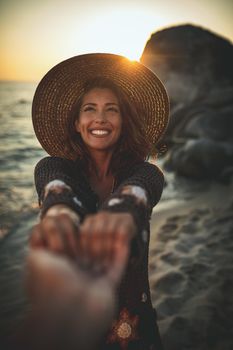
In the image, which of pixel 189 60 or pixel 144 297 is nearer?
pixel 144 297

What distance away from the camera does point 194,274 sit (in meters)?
3.70

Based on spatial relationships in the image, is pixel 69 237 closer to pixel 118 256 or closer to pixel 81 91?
pixel 118 256

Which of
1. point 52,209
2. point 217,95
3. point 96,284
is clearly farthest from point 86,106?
point 217,95

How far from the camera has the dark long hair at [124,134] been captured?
7.14 feet

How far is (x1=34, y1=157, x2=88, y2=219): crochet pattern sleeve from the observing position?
49.4 inches

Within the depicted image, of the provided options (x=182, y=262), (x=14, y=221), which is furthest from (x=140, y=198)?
(x=14, y=221)

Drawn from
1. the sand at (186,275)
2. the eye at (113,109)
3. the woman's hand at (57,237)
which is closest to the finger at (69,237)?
the woman's hand at (57,237)

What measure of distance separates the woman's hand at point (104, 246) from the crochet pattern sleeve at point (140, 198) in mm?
218

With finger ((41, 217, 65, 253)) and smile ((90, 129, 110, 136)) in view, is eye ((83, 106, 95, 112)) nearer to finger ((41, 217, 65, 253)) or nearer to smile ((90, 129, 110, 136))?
smile ((90, 129, 110, 136))

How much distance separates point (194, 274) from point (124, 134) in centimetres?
241

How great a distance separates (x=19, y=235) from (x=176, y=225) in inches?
115

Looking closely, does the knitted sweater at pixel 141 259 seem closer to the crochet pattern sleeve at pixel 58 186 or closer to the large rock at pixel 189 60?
the crochet pattern sleeve at pixel 58 186

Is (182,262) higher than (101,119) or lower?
lower

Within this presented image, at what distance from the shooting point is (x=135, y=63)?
2.11 metres
